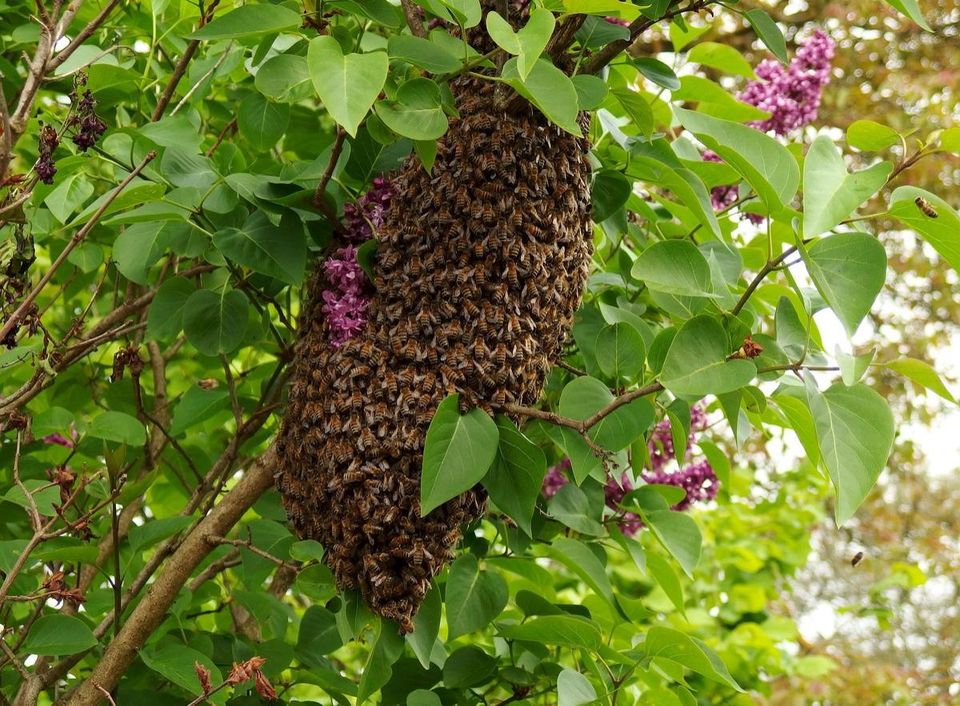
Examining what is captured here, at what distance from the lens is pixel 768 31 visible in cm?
110

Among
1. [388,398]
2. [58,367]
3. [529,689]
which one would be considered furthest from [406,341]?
[529,689]

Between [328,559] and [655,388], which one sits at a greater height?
[655,388]

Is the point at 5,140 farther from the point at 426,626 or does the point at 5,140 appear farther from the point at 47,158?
the point at 426,626

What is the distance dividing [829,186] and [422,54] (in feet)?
1.27

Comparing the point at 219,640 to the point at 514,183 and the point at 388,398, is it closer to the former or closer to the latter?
the point at 388,398

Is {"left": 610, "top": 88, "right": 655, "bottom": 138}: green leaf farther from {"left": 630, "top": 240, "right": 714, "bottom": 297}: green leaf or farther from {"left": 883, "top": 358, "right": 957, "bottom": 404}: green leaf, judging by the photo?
{"left": 883, "top": 358, "right": 957, "bottom": 404}: green leaf

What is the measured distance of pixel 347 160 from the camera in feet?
3.80

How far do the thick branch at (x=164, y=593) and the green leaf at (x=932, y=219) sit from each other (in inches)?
28.7

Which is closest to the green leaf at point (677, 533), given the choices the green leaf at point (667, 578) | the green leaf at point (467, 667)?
the green leaf at point (667, 578)

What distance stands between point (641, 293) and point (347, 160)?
49cm

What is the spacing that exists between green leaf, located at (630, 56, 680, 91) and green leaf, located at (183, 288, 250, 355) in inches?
21.1

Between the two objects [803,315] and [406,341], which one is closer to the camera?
[406,341]

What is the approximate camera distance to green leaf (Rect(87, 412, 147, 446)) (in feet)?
4.07

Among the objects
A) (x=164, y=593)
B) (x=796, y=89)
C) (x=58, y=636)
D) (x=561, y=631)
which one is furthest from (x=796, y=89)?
(x=58, y=636)
